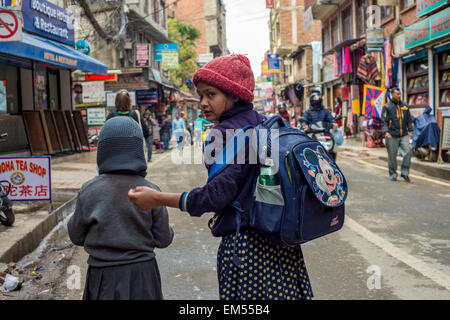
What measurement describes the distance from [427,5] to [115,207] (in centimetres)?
1538

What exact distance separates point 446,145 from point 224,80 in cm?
1149

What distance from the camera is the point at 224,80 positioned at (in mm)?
2223

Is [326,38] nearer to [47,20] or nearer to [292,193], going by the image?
[47,20]

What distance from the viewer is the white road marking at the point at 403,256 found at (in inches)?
175

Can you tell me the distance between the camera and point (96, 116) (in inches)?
842

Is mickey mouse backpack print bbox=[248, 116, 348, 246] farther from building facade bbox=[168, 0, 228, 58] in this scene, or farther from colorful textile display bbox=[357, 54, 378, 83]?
building facade bbox=[168, 0, 228, 58]

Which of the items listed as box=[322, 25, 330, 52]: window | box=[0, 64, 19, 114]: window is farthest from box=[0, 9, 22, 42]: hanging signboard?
box=[322, 25, 330, 52]: window

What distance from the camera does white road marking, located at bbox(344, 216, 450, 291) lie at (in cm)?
445

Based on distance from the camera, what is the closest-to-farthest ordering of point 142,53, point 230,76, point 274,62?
point 230,76 < point 142,53 < point 274,62

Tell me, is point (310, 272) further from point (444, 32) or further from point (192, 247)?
point (444, 32)

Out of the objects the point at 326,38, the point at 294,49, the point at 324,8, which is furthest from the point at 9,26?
the point at 294,49

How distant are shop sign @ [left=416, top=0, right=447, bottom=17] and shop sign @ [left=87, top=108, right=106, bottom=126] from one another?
12525 mm
